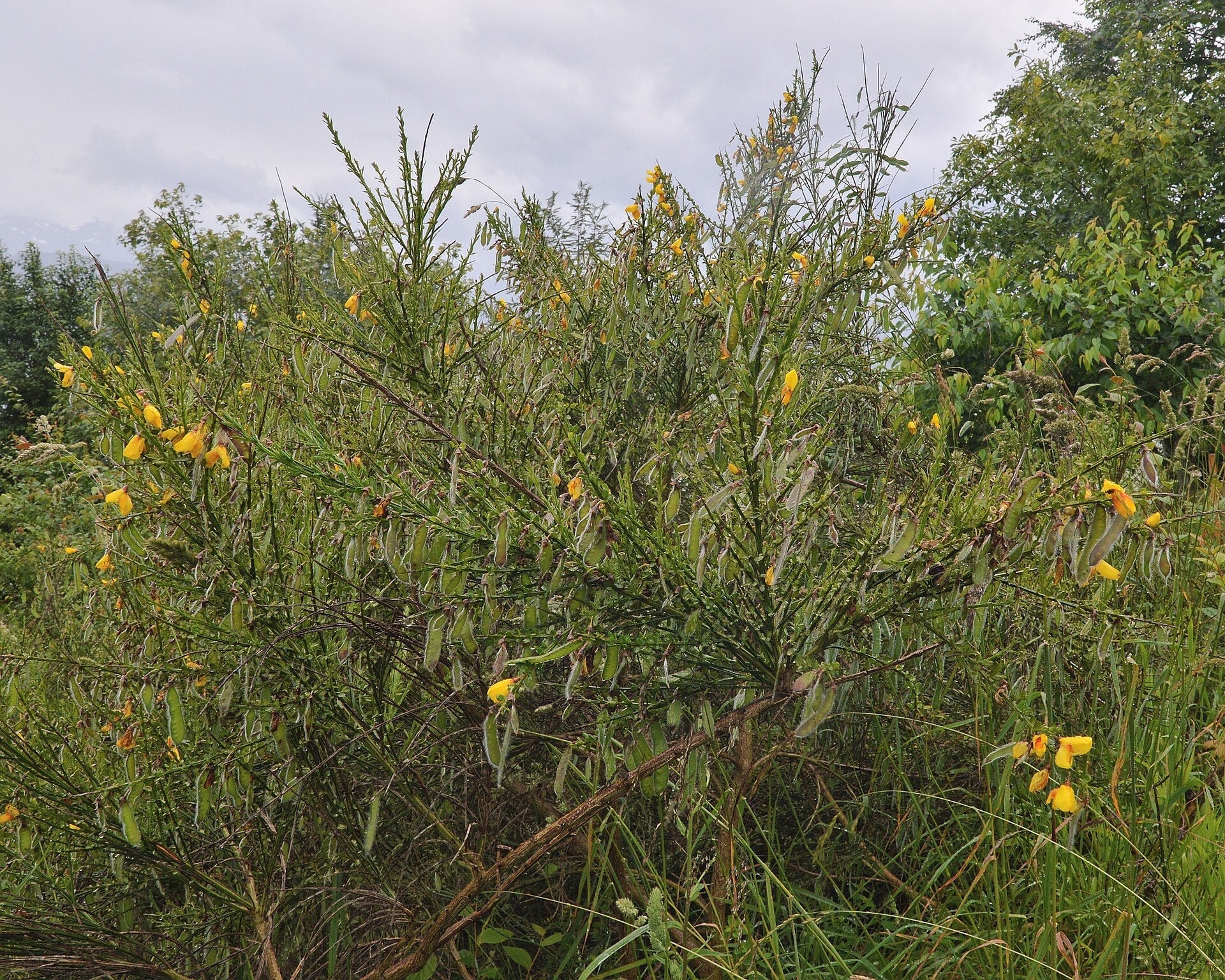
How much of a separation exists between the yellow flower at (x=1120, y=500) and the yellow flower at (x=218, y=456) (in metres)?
1.45

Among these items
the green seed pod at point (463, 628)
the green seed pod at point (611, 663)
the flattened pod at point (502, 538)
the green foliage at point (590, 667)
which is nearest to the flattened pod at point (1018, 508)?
the green foliage at point (590, 667)

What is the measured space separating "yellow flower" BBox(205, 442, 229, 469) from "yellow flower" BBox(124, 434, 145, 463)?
109 millimetres

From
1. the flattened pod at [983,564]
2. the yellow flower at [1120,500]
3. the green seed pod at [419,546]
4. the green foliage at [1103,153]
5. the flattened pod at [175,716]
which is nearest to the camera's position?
the yellow flower at [1120,500]

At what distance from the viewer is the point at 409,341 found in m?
2.04

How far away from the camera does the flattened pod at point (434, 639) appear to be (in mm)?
1575

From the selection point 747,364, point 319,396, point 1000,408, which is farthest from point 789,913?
point 1000,408

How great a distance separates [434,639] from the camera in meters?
1.59

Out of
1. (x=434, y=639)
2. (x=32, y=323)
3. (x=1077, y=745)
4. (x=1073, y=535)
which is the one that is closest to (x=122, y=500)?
(x=434, y=639)

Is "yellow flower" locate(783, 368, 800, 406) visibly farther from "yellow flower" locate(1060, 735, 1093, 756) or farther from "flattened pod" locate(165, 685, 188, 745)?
"flattened pod" locate(165, 685, 188, 745)

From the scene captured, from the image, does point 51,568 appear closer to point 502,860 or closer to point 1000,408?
point 502,860

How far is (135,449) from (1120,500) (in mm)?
1600

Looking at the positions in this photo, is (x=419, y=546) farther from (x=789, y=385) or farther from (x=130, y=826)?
(x=130, y=826)

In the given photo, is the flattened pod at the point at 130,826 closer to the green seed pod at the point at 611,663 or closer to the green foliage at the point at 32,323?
the green seed pod at the point at 611,663

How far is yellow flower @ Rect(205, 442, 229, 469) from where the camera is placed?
1614 millimetres
